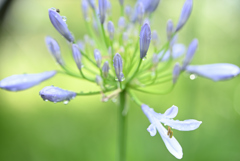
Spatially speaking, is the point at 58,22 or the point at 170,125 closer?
→ the point at 170,125

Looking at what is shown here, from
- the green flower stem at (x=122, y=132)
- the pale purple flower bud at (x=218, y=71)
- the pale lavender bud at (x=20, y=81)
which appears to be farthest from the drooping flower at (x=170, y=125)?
the pale lavender bud at (x=20, y=81)

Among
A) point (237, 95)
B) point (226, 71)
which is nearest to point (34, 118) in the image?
point (237, 95)

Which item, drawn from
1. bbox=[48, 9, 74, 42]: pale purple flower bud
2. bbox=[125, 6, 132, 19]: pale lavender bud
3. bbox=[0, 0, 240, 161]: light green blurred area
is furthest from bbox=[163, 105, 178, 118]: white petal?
bbox=[0, 0, 240, 161]: light green blurred area

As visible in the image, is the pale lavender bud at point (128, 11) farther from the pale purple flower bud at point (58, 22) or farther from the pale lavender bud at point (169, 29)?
the pale purple flower bud at point (58, 22)

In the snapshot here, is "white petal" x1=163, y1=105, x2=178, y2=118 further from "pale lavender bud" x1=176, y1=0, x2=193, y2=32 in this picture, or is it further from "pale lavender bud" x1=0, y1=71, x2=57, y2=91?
"pale lavender bud" x1=0, y1=71, x2=57, y2=91

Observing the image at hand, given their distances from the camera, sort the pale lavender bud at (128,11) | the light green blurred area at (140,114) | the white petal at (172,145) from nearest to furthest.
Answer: the white petal at (172,145), the pale lavender bud at (128,11), the light green blurred area at (140,114)

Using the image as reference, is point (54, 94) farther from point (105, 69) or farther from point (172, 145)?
point (172, 145)

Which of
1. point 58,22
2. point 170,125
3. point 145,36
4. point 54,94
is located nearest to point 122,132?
point 170,125
